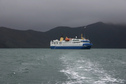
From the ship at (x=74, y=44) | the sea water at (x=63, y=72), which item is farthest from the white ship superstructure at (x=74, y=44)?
the sea water at (x=63, y=72)

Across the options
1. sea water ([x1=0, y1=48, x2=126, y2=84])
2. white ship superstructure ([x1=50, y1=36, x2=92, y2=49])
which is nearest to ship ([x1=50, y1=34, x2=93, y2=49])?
white ship superstructure ([x1=50, y1=36, x2=92, y2=49])

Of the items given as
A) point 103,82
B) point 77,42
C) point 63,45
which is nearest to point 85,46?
point 77,42

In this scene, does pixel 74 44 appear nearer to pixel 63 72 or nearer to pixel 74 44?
pixel 74 44

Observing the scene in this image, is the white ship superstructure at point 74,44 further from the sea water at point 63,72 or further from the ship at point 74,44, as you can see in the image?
the sea water at point 63,72

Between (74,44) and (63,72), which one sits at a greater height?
(74,44)

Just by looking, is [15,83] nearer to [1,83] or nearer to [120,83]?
[1,83]

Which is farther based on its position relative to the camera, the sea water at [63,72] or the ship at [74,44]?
the ship at [74,44]

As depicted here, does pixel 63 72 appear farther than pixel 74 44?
No

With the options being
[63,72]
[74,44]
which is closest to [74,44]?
[74,44]

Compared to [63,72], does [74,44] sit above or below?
above

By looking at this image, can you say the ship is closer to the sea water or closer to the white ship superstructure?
the white ship superstructure

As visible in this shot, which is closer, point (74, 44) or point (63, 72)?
point (63, 72)

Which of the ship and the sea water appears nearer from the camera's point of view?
the sea water

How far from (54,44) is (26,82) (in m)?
142
